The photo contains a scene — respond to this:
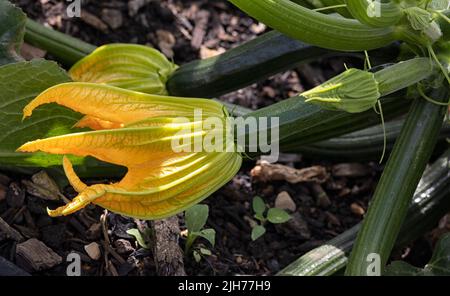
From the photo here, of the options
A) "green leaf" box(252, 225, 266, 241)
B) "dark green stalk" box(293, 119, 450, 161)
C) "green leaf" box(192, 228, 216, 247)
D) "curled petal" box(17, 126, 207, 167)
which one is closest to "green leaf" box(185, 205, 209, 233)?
"green leaf" box(192, 228, 216, 247)

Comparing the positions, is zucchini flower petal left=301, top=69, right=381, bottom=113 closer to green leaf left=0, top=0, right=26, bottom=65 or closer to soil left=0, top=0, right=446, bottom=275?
soil left=0, top=0, right=446, bottom=275

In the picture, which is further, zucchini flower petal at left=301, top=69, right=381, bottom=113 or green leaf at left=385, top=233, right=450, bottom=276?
green leaf at left=385, top=233, right=450, bottom=276

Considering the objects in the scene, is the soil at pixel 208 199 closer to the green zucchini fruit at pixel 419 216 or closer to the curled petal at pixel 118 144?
the green zucchini fruit at pixel 419 216

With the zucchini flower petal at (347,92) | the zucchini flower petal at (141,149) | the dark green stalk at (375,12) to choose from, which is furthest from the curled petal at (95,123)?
the dark green stalk at (375,12)

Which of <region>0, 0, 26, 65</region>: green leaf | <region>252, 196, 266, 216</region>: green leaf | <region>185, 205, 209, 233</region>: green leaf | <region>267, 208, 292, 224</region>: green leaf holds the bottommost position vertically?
<region>252, 196, 266, 216</region>: green leaf

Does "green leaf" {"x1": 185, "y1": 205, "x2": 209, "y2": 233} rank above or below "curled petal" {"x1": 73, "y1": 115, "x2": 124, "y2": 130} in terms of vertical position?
below

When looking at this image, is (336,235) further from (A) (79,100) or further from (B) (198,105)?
(A) (79,100)

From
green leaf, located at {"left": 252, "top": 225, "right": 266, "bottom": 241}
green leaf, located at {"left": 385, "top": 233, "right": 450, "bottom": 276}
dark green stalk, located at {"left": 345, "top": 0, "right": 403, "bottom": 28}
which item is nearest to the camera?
dark green stalk, located at {"left": 345, "top": 0, "right": 403, "bottom": 28}
